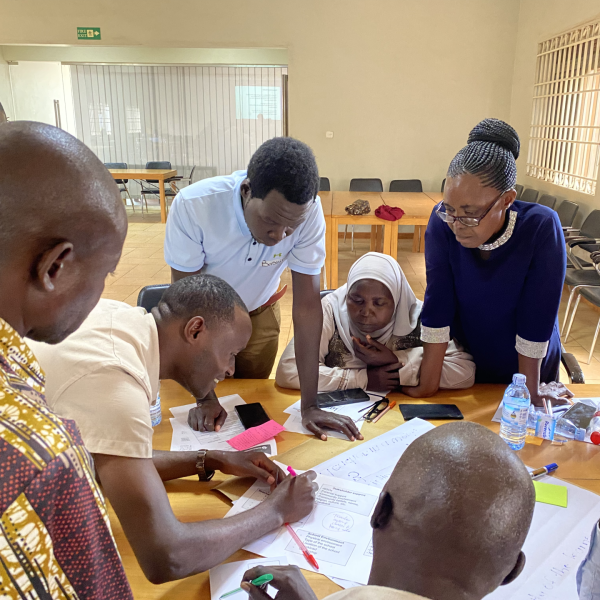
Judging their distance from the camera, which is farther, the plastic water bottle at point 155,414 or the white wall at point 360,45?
the white wall at point 360,45

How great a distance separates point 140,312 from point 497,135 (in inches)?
44.2

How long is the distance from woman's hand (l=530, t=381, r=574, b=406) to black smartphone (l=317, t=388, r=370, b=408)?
528 millimetres

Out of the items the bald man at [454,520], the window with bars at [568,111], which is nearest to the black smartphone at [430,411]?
the bald man at [454,520]

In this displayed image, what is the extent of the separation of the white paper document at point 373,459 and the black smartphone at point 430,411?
82 millimetres

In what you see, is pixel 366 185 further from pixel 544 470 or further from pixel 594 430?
pixel 544 470

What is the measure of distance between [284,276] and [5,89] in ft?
23.0

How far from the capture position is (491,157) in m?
1.49

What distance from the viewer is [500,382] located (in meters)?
1.87

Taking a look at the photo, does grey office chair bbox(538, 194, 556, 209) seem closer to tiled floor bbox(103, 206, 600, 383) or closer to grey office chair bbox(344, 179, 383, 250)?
tiled floor bbox(103, 206, 600, 383)

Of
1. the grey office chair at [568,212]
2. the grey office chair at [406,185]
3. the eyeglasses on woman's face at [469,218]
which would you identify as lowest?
the grey office chair at [568,212]

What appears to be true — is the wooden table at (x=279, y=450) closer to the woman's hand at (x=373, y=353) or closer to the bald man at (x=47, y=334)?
the woman's hand at (x=373, y=353)

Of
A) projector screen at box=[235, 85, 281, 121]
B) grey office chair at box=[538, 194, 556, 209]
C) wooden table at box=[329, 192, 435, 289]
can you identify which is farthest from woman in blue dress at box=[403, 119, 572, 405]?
projector screen at box=[235, 85, 281, 121]

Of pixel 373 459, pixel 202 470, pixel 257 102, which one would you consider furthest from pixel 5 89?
pixel 373 459

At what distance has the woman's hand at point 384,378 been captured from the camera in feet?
5.81
